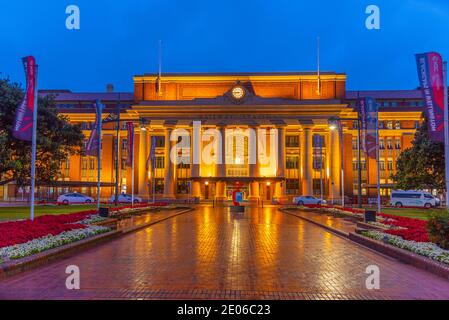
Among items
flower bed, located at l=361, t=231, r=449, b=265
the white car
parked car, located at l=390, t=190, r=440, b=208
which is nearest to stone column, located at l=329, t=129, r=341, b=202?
parked car, located at l=390, t=190, r=440, b=208

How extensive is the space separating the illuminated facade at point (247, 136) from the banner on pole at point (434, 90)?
174 ft

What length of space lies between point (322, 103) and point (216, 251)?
6406 centimetres

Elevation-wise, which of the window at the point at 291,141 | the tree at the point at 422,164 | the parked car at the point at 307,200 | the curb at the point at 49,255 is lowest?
the parked car at the point at 307,200

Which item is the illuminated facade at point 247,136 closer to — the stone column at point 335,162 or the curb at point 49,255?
the stone column at point 335,162

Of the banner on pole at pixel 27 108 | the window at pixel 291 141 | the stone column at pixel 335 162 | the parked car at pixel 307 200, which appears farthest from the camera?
the window at pixel 291 141

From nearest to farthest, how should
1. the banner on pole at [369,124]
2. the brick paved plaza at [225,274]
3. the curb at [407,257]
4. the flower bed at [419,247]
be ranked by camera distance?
the brick paved plaza at [225,274] < the curb at [407,257] < the flower bed at [419,247] < the banner on pole at [369,124]

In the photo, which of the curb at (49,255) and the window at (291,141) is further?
the window at (291,141)

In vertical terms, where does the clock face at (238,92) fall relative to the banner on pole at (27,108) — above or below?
above

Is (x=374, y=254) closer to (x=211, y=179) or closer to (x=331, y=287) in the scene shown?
(x=331, y=287)

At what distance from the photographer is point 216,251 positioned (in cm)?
1507

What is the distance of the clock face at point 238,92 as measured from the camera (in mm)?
75000

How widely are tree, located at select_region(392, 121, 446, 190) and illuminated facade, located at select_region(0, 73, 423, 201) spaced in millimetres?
31025

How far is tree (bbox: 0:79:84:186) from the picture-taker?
31141 millimetres

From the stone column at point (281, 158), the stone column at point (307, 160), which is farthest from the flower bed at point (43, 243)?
the stone column at point (307, 160)
